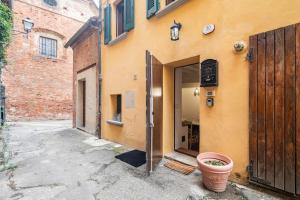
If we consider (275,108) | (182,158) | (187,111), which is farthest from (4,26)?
(275,108)

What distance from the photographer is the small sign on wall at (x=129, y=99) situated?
5.11 m

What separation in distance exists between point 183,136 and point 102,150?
232 cm

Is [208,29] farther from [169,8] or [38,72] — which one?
[38,72]

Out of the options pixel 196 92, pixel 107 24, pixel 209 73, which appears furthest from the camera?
pixel 196 92

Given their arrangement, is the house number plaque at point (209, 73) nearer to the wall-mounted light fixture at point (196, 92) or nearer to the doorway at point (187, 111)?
the doorway at point (187, 111)

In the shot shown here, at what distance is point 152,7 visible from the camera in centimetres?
438

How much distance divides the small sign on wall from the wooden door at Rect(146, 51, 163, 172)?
1239 millimetres

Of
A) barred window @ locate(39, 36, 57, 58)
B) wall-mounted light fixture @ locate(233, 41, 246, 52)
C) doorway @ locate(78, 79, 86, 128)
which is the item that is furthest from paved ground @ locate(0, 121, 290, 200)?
barred window @ locate(39, 36, 57, 58)

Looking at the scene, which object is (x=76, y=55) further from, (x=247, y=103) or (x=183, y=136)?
(x=247, y=103)

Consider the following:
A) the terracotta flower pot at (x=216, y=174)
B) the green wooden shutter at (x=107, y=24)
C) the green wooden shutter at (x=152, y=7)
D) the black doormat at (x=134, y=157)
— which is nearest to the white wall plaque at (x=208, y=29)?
the green wooden shutter at (x=152, y=7)

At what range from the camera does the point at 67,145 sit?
5594mm

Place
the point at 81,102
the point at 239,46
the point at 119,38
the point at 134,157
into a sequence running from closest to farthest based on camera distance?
the point at 239,46 → the point at 134,157 → the point at 119,38 → the point at 81,102

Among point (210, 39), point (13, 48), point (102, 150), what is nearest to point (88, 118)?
point (102, 150)

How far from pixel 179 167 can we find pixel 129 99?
8.18ft
